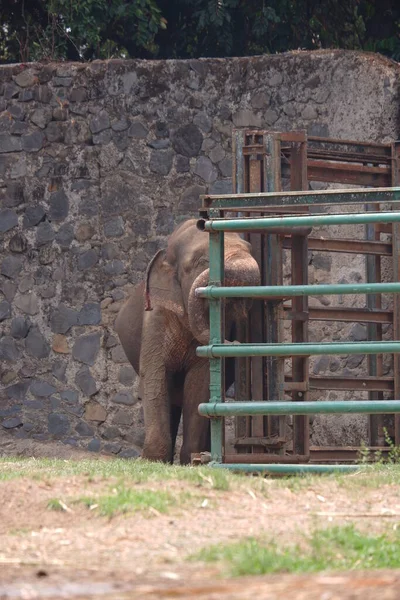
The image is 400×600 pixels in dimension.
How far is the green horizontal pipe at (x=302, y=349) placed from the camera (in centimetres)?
688

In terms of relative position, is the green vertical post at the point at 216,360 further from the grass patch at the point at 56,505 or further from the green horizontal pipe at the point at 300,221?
the grass patch at the point at 56,505

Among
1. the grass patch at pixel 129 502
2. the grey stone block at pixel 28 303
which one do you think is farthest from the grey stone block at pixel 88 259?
the grass patch at pixel 129 502

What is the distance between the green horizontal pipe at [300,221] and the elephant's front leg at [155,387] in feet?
9.67

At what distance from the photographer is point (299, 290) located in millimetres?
7074

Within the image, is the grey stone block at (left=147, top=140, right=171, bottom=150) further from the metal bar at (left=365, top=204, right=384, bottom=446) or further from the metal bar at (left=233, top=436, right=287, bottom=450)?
the metal bar at (left=233, top=436, right=287, bottom=450)

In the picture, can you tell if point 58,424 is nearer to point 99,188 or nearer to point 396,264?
point 99,188

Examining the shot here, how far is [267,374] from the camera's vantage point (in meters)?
8.84

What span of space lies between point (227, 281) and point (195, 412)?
1.57m

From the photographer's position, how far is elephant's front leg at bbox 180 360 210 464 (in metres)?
10.0

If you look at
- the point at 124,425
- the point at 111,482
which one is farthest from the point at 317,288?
the point at 124,425

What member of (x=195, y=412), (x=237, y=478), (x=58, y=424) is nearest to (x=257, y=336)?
(x=195, y=412)

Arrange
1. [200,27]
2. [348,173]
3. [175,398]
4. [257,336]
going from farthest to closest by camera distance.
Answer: [200,27] → [175,398] → [348,173] → [257,336]

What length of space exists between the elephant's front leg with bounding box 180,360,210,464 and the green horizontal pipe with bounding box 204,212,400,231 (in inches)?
114

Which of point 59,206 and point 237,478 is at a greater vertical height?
point 59,206
